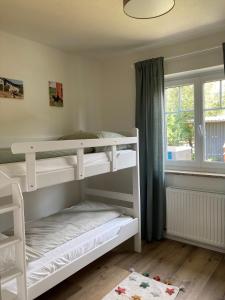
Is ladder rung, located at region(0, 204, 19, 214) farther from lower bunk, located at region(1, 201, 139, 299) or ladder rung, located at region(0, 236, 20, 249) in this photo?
lower bunk, located at region(1, 201, 139, 299)

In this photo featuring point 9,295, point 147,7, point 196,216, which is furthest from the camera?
point 196,216

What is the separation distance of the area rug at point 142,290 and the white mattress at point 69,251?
15.4 inches

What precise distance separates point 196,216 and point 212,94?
4.50 ft

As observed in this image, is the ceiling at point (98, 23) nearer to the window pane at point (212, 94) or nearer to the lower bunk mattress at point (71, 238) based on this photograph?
the window pane at point (212, 94)

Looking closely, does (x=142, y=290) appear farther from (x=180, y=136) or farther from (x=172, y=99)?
(x=172, y=99)

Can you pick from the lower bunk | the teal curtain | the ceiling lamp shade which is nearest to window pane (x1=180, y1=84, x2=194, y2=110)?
the teal curtain

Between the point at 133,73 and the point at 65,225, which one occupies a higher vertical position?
the point at 133,73

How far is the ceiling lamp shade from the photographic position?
5.31 feet

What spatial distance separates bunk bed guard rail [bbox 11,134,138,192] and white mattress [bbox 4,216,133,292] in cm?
53

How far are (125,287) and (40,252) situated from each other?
81cm

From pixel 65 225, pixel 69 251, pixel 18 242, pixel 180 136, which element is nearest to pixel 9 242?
pixel 18 242

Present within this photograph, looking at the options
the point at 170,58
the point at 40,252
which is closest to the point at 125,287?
the point at 40,252

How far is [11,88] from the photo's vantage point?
2479mm

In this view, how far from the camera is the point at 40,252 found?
1786 millimetres
